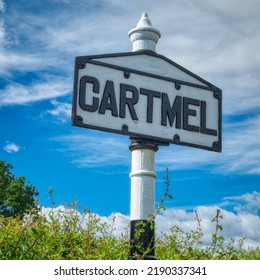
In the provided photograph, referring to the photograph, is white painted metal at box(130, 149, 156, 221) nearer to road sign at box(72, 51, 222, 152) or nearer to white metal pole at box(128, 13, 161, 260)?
white metal pole at box(128, 13, 161, 260)

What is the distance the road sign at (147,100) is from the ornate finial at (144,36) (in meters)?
0.20

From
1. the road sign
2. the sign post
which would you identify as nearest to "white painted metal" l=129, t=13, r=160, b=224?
the sign post

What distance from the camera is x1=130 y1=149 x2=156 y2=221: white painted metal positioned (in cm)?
568

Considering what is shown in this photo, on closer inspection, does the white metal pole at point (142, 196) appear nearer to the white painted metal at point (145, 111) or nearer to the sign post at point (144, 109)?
the sign post at point (144, 109)

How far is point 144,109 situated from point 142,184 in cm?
78

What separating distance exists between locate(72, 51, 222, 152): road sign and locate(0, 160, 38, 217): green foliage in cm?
2037

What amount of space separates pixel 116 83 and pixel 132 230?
153 cm

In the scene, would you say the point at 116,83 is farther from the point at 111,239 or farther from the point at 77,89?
the point at 111,239

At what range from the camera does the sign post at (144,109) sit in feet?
17.9

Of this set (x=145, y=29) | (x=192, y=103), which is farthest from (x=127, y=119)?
(x=145, y=29)

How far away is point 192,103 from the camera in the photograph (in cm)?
599

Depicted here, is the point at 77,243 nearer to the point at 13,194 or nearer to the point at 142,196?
the point at 142,196

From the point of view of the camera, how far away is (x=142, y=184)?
5.70 meters

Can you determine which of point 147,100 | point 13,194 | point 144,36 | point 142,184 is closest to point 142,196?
point 142,184
